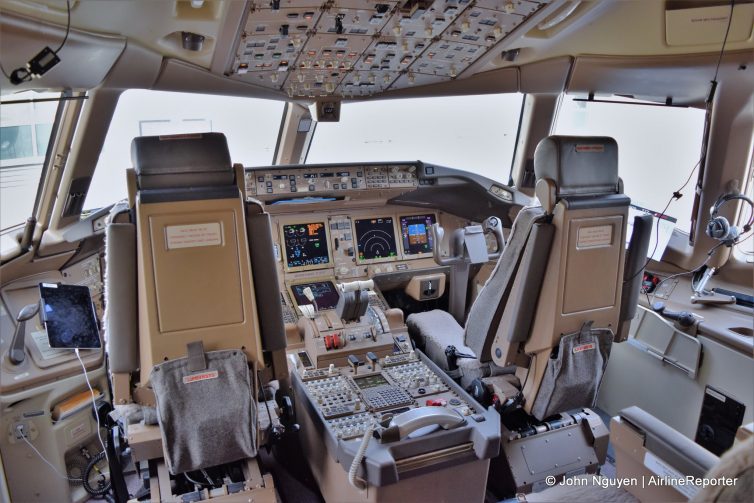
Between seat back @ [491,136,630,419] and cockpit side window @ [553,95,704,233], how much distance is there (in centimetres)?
134

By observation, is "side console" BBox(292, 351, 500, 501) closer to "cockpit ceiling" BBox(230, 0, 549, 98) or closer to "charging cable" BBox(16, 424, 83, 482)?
"charging cable" BBox(16, 424, 83, 482)

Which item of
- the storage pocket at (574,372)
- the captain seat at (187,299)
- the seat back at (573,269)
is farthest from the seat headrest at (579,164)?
the captain seat at (187,299)

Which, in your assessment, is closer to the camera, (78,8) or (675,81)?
(78,8)

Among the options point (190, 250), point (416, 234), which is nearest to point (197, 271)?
point (190, 250)

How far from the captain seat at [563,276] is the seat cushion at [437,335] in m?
0.49

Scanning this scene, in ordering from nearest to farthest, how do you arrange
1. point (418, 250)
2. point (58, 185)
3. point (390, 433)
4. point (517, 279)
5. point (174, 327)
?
point (174, 327) → point (390, 433) → point (517, 279) → point (58, 185) → point (418, 250)

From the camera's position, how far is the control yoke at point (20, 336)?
2.57 m

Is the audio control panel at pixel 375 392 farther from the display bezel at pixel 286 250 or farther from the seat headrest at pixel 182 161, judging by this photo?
the seat headrest at pixel 182 161

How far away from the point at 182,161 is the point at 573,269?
1.68 m

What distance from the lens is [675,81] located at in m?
3.37

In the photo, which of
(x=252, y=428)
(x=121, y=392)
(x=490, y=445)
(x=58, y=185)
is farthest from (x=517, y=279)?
(x=58, y=185)

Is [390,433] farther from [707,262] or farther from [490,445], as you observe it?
[707,262]

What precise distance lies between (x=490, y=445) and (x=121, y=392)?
1.46m

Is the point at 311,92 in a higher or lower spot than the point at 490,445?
higher
